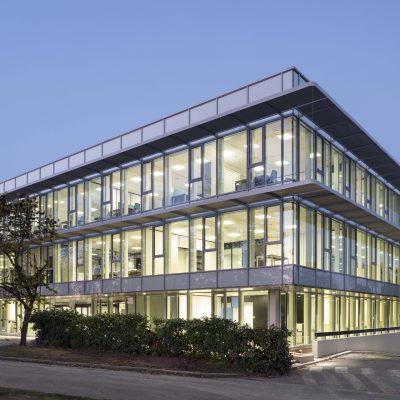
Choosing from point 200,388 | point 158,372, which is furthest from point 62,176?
point 200,388

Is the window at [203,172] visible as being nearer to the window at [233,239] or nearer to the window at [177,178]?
the window at [177,178]

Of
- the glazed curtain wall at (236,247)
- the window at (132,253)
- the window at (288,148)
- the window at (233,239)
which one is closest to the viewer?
the window at (288,148)

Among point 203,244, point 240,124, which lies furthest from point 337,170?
point 203,244

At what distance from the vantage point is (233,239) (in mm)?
29328

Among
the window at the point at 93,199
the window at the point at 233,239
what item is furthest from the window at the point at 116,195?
the window at the point at 233,239

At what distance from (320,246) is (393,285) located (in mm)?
12968

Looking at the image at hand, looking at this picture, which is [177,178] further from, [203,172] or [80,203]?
[80,203]

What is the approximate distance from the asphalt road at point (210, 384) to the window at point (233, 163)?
1000 centimetres

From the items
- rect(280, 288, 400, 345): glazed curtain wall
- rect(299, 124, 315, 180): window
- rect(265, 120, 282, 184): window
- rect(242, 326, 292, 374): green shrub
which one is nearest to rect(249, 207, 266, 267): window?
rect(265, 120, 282, 184): window

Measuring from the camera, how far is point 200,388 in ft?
55.8

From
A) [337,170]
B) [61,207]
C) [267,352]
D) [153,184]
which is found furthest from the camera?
[61,207]

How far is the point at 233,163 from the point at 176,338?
1021 cm

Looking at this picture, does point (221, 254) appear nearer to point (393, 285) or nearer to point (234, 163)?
point (234, 163)

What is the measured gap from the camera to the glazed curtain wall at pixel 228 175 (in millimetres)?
27312
